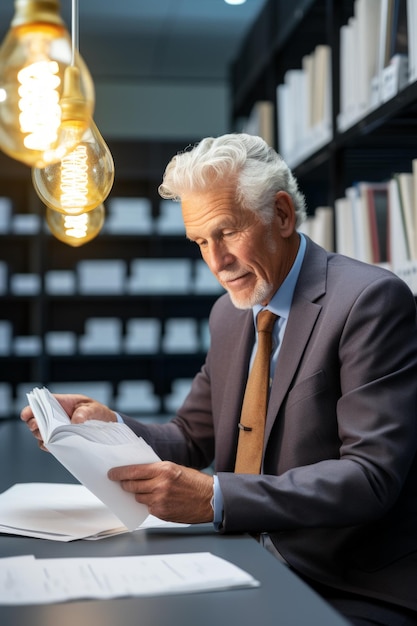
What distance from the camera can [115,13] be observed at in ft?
16.3

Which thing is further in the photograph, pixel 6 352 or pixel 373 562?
pixel 6 352

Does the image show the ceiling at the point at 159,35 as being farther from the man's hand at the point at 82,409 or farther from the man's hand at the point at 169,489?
the man's hand at the point at 169,489

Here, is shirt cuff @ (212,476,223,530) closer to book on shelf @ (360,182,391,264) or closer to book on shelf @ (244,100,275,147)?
book on shelf @ (360,182,391,264)

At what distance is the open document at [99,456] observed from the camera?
3.87 feet

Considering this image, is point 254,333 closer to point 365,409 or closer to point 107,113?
point 365,409

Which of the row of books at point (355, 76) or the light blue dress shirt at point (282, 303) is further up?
the row of books at point (355, 76)

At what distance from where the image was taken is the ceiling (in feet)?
16.2

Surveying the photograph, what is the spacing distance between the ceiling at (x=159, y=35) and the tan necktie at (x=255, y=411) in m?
3.41

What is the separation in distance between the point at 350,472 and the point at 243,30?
15.0 feet

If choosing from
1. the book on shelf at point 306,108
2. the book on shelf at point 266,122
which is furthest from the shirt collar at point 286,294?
the book on shelf at point 266,122

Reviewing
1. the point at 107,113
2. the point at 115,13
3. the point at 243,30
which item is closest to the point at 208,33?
the point at 243,30

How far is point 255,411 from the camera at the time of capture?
1571 millimetres

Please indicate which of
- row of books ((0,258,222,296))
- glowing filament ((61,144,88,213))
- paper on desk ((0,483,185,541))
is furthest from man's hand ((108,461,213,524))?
row of books ((0,258,222,296))

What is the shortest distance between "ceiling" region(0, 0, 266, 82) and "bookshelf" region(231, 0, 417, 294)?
1.13m
